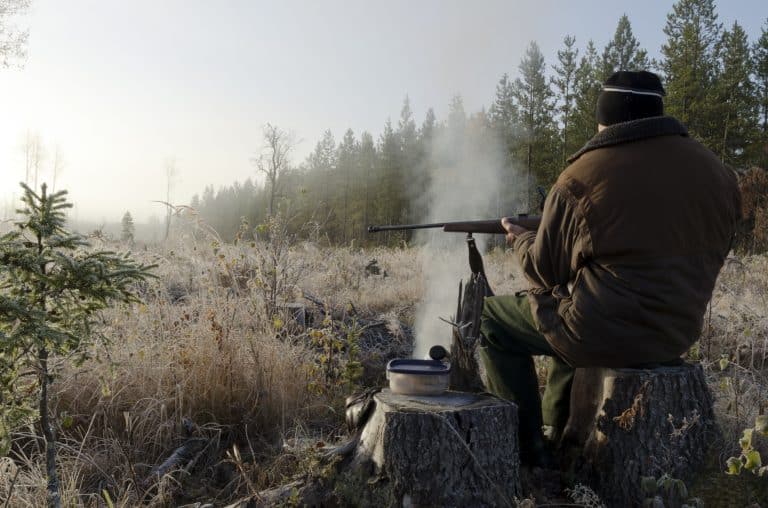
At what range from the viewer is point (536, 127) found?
27469 mm

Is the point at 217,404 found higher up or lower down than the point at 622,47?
lower down

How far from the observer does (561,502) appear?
8.71 ft

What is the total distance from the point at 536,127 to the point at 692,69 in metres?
6.83

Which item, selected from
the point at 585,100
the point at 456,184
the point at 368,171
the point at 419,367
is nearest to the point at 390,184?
the point at 368,171

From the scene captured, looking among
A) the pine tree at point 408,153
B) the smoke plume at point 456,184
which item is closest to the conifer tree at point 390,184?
the pine tree at point 408,153

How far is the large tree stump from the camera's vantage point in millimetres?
2383

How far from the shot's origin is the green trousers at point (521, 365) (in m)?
2.99

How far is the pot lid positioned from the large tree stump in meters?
0.23

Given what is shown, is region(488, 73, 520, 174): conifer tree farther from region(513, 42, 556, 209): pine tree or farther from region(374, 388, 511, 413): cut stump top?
region(374, 388, 511, 413): cut stump top

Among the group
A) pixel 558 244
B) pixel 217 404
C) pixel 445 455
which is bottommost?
pixel 217 404

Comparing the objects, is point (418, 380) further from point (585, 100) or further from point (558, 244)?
point (585, 100)

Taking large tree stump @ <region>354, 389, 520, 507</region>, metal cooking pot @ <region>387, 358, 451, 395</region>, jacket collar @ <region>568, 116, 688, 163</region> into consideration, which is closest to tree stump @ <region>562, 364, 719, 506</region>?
large tree stump @ <region>354, 389, 520, 507</region>

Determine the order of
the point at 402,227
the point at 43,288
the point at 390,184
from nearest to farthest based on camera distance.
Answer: the point at 43,288 → the point at 402,227 → the point at 390,184

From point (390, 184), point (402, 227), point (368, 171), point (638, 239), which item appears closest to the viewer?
point (638, 239)
